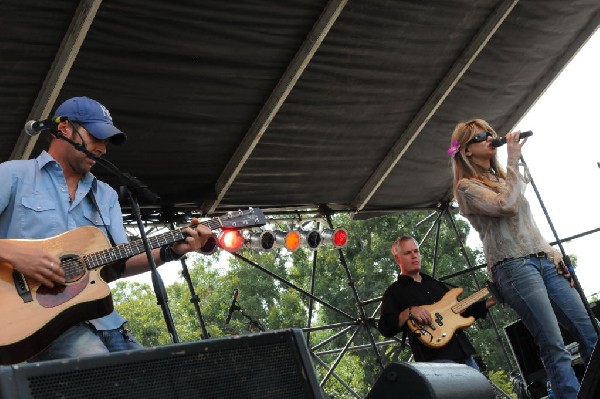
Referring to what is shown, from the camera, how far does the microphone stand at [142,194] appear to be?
11.0 feet

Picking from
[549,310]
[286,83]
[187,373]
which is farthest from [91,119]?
[286,83]

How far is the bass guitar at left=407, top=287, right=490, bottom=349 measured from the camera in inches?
248

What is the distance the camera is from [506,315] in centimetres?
2836

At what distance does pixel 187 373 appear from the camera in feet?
8.28

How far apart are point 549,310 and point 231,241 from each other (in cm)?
360

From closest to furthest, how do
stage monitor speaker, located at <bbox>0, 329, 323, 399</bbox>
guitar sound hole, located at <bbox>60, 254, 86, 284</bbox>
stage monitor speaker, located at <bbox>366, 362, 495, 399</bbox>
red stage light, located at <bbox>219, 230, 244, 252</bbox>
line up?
stage monitor speaker, located at <bbox>0, 329, 323, 399</bbox> → stage monitor speaker, located at <bbox>366, 362, 495, 399</bbox> → guitar sound hole, located at <bbox>60, 254, 86, 284</bbox> → red stage light, located at <bbox>219, 230, 244, 252</bbox>

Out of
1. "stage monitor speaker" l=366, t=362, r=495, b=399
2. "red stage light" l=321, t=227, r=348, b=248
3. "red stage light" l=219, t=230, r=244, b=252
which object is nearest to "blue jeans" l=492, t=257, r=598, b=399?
→ "stage monitor speaker" l=366, t=362, r=495, b=399

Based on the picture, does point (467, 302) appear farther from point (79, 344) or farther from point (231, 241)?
point (79, 344)

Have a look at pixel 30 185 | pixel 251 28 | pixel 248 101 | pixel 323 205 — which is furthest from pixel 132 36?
pixel 323 205

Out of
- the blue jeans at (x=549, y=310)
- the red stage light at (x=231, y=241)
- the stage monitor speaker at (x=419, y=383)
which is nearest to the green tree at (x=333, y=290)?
the red stage light at (x=231, y=241)

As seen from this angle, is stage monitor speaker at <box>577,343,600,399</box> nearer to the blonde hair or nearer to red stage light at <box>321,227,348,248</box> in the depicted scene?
the blonde hair

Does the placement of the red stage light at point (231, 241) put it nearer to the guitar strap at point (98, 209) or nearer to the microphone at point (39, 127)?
the guitar strap at point (98, 209)

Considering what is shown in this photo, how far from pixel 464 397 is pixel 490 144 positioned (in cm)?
250

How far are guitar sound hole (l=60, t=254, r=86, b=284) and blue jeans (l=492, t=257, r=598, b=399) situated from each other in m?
2.61
